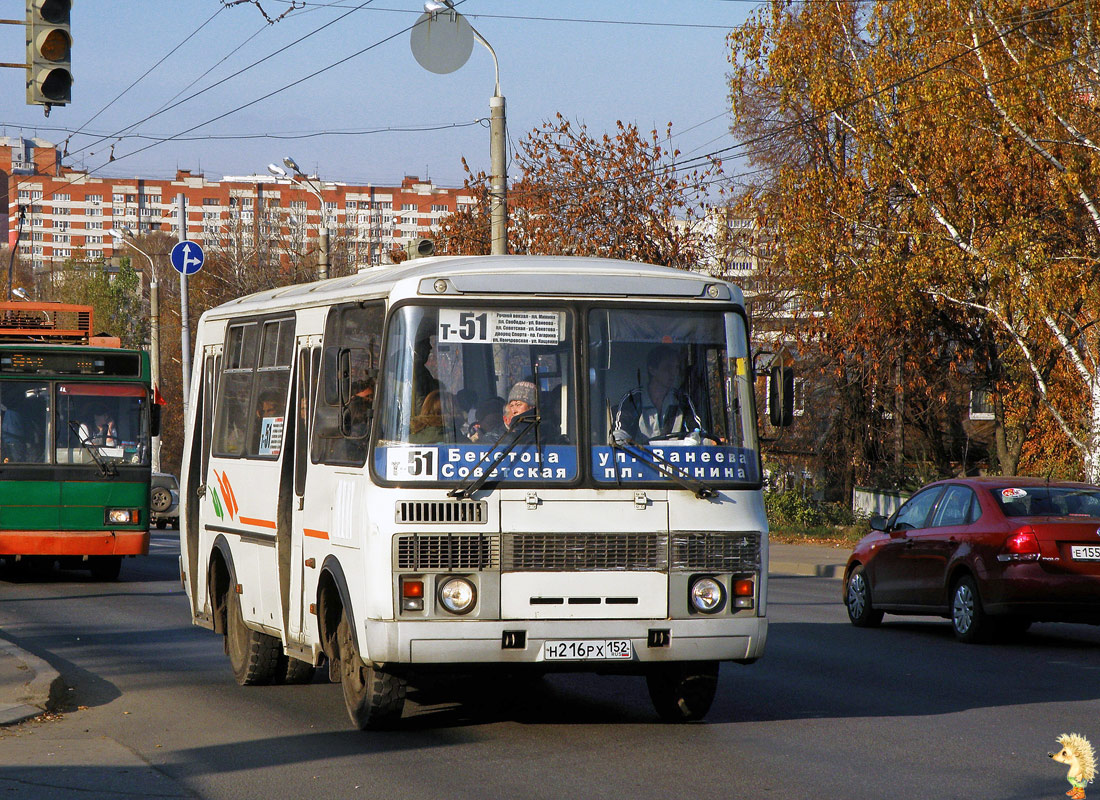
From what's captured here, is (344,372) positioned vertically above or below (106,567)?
above

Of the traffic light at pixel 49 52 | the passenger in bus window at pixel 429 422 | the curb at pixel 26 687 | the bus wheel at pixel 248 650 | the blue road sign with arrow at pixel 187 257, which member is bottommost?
the curb at pixel 26 687

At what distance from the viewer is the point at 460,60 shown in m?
21.8

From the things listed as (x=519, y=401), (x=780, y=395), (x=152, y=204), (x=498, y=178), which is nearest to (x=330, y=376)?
(x=519, y=401)

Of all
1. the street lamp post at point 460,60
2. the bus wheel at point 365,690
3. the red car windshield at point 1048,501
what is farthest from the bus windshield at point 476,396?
the street lamp post at point 460,60

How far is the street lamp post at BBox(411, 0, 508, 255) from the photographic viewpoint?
2136 centimetres

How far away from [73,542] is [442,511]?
45.2 ft

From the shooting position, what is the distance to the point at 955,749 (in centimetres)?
829

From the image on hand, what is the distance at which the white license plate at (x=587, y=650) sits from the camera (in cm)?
822

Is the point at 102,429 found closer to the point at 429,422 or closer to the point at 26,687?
the point at 26,687

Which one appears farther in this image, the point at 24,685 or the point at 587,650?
the point at 24,685

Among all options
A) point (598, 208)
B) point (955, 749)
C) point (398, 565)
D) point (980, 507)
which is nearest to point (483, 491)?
point (398, 565)

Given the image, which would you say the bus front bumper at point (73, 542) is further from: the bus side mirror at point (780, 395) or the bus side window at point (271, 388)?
the bus side mirror at point (780, 395)

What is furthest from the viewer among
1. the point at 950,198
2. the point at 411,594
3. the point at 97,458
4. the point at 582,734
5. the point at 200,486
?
the point at 950,198

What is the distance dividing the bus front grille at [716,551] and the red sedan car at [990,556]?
5.68 m
